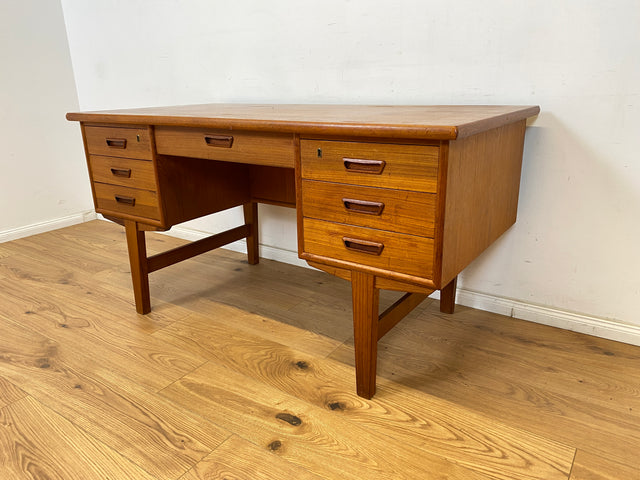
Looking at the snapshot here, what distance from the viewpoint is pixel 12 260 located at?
7.84ft

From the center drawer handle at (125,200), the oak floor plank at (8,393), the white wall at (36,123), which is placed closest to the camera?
the oak floor plank at (8,393)

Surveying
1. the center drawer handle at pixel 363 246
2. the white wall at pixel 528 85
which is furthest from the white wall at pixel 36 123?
the center drawer handle at pixel 363 246

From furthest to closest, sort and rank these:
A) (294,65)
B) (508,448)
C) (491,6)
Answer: (294,65) → (491,6) → (508,448)

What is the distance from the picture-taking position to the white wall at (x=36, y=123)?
2576 mm

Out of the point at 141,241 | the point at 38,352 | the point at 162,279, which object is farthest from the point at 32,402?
the point at 162,279

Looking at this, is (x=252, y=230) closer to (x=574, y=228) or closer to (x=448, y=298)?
(x=448, y=298)

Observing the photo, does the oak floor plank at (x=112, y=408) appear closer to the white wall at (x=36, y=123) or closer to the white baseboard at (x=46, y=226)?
the white baseboard at (x=46, y=226)

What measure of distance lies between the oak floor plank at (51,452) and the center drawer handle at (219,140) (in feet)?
2.75

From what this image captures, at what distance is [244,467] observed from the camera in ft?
3.51

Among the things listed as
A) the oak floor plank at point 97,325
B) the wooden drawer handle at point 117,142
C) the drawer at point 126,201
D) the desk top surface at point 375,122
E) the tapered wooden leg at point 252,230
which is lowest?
the oak floor plank at point 97,325

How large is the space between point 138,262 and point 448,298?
1134 mm

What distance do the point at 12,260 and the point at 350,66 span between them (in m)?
1.91

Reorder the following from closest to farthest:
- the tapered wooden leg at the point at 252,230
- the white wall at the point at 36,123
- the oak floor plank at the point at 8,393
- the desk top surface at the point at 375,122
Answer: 1. the desk top surface at the point at 375,122
2. the oak floor plank at the point at 8,393
3. the tapered wooden leg at the point at 252,230
4. the white wall at the point at 36,123

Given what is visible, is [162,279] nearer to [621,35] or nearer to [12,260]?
[12,260]
